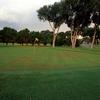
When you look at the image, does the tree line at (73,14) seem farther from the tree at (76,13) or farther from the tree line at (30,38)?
the tree line at (30,38)

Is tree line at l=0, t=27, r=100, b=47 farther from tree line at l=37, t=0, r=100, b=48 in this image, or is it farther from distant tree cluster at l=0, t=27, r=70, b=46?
tree line at l=37, t=0, r=100, b=48

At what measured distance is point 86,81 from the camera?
9.93 metres

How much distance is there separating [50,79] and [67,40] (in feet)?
337

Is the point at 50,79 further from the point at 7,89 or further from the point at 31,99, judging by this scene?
the point at 31,99

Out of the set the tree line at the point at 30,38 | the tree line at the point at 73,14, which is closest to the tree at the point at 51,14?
the tree line at the point at 73,14

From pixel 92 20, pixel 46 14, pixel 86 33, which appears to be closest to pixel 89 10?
pixel 92 20

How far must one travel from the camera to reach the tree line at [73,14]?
69.2 m

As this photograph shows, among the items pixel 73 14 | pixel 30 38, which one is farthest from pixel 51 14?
pixel 30 38

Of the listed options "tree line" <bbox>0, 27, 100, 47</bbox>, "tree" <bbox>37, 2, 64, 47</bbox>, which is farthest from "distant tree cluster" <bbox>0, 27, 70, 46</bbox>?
"tree" <bbox>37, 2, 64, 47</bbox>

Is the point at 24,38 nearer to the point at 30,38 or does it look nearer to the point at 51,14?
the point at 30,38

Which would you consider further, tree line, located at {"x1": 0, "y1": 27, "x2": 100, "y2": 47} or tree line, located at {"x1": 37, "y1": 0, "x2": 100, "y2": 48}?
tree line, located at {"x1": 0, "y1": 27, "x2": 100, "y2": 47}

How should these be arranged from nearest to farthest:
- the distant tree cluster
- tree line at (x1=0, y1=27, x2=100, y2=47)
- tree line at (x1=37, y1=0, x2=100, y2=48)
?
tree line at (x1=37, y1=0, x2=100, y2=48) → tree line at (x1=0, y1=27, x2=100, y2=47) → the distant tree cluster

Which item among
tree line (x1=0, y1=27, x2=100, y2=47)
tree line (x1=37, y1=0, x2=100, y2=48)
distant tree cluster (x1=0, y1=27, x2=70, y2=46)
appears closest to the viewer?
tree line (x1=37, y1=0, x2=100, y2=48)

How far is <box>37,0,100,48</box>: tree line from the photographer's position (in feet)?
227
